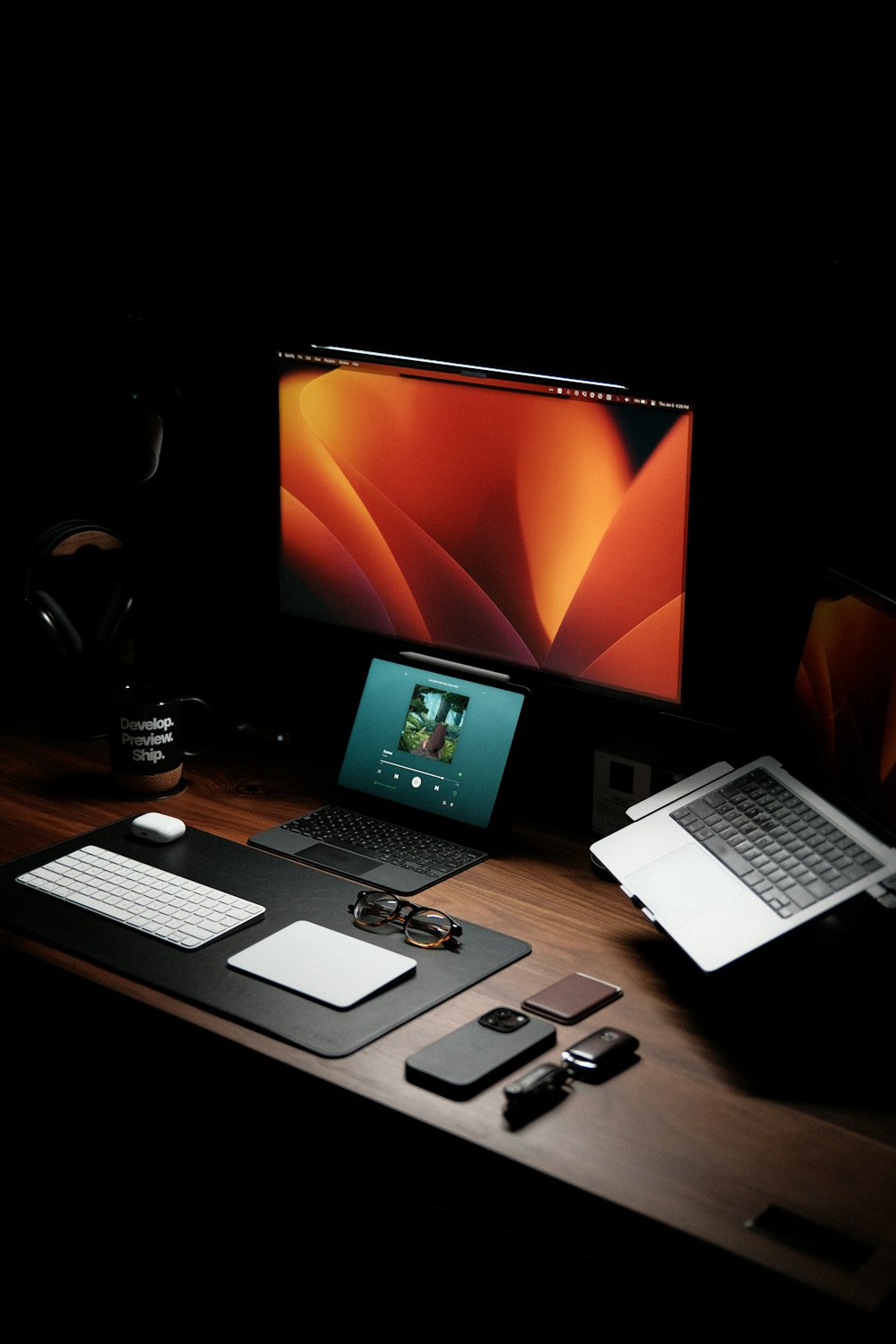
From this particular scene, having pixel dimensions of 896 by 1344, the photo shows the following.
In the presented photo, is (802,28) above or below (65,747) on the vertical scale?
above

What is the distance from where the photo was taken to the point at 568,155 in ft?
6.26

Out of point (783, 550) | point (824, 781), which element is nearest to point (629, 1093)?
point (824, 781)

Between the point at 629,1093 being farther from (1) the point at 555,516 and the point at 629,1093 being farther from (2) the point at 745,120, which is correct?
(2) the point at 745,120

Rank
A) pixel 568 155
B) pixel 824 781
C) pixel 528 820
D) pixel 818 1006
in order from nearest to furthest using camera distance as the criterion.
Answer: pixel 818 1006, pixel 824 781, pixel 568 155, pixel 528 820

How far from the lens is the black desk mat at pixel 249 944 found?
4.97 ft

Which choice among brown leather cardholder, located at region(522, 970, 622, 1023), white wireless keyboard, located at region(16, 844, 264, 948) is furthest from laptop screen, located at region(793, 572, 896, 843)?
white wireless keyboard, located at region(16, 844, 264, 948)

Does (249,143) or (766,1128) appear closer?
(766,1128)

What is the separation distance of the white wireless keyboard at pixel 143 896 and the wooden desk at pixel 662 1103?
0.09m

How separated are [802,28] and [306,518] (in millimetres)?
955

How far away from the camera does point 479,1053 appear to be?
1443 mm

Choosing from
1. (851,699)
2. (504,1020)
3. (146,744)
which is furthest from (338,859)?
(851,699)

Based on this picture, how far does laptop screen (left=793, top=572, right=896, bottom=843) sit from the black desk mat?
0.41m

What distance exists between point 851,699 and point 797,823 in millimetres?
147

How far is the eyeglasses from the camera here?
1.69 m
